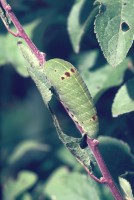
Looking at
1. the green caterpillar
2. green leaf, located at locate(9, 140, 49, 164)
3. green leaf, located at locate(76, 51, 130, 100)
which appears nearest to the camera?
the green caterpillar

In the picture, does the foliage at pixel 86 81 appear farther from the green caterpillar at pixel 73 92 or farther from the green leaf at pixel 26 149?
the green caterpillar at pixel 73 92

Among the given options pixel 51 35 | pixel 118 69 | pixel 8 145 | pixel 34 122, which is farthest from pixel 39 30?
pixel 34 122

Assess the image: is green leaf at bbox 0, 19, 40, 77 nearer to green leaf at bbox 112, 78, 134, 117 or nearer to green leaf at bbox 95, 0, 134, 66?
green leaf at bbox 112, 78, 134, 117

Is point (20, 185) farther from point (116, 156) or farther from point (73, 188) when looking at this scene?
point (116, 156)

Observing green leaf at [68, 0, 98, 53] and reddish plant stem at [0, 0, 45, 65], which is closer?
reddish plant stem at [0, 0, 45, 65]

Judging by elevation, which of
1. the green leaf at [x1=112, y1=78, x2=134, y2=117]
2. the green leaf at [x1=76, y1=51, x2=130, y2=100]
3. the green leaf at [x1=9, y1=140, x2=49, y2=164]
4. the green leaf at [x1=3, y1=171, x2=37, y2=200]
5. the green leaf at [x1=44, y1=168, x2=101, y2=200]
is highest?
the green leaf at [x1=76, y1=51, x2=130, y2=100]

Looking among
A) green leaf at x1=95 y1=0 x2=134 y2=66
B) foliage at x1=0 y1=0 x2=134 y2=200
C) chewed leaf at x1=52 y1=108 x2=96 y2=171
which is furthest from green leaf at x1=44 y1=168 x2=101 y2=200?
green leaf at x1=95 y1=0 x2=134 y2=66
